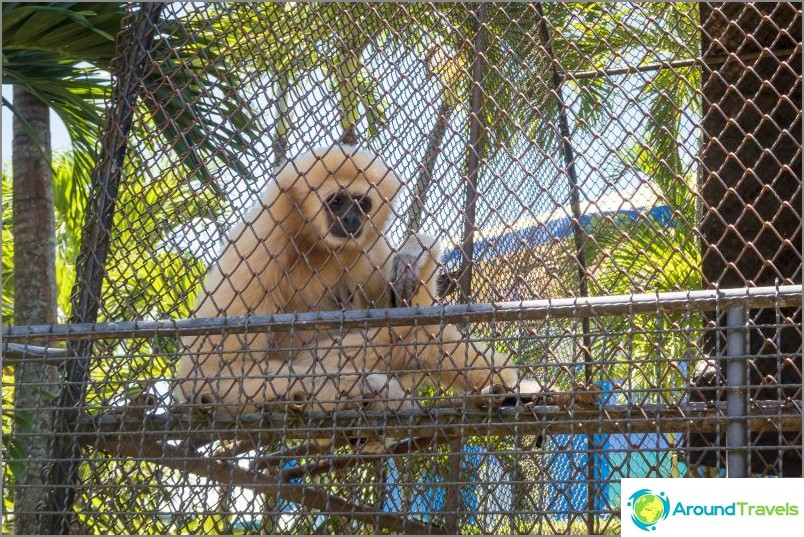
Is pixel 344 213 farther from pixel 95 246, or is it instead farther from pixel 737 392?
pixel 737 392

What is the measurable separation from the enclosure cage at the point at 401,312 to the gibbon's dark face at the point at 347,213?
31mm

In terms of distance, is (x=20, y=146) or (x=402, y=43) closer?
(x=402, y=43)

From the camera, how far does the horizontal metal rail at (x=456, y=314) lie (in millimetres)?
2193

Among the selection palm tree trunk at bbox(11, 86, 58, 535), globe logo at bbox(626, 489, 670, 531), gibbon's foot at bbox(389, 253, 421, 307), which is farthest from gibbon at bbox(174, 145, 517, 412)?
palm tree trunk at bbox(11, 86, 58, 535)

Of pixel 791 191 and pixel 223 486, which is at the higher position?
pixel 791 191

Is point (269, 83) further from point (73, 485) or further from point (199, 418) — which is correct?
point (73, 485)

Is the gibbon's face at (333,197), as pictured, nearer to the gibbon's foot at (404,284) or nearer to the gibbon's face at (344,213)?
the gibbon's face at (344,213)

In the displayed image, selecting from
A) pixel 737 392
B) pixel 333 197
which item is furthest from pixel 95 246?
pixel 737 392

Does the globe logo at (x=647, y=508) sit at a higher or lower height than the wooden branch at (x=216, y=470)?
lower

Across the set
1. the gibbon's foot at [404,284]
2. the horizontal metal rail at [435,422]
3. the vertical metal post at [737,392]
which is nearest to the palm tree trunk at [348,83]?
the gibbon's foot at [404,284]

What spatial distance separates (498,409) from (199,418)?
1.05 m

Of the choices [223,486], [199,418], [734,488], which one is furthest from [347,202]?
[734,488]

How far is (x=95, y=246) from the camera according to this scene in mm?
3102

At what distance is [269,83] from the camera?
2969 millimetres
